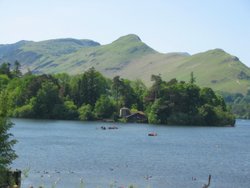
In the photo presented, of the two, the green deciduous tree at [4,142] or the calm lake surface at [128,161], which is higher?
the green deciduous tree at [4,142]

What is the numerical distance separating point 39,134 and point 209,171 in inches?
2577

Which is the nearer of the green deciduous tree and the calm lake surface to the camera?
the green deciduous tree

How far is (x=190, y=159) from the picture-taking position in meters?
93.2

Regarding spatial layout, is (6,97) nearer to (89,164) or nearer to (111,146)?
(89,164)

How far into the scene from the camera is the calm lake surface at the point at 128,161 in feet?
213

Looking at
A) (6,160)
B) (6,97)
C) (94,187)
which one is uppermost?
(6,97)

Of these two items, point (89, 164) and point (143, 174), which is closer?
point (143, 174)

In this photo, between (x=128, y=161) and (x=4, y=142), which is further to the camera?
(x=128, y=161)

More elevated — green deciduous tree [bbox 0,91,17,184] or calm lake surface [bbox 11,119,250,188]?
green deciduous tree [bbox 0,91,17,184]

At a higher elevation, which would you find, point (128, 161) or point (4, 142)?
point (4, 142)

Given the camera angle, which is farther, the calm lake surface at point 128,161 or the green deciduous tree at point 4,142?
the calm lake surface at point 128,161

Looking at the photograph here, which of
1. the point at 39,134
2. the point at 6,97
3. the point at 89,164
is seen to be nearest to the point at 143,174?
the point at 89,164

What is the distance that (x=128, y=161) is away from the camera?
3361 inches

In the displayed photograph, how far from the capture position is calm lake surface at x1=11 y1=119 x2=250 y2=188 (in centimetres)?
6494
